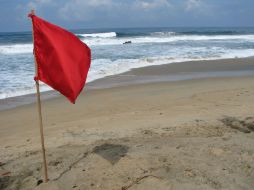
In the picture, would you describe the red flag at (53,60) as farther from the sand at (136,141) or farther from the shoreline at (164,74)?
the shoreline at (164,74)

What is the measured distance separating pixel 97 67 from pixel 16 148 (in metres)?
10.4

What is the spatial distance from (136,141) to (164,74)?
8882mm

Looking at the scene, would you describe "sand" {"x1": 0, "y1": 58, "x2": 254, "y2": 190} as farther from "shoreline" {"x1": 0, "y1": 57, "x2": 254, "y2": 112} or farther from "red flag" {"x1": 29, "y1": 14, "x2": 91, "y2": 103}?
"red flag" {"x1": 29, "y1": 14, "x2": 91, "y2": 103}

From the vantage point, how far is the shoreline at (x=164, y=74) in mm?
9844

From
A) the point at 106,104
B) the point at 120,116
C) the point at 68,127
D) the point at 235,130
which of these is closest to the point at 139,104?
the point at 106,104

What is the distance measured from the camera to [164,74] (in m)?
14.1

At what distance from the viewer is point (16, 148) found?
18.6 ft

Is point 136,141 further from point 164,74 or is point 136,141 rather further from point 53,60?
point 164,74

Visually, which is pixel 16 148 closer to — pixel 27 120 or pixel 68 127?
pixel 68 127

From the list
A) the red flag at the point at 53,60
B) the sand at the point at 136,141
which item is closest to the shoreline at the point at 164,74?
the sand at the point at 136,141

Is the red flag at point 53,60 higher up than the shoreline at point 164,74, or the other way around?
the red flag at point 53,60

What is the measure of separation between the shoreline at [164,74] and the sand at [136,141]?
0.81 m

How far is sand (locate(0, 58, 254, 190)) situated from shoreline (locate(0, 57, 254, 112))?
81 cm


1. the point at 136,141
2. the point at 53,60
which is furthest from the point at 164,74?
the point at 53,60
